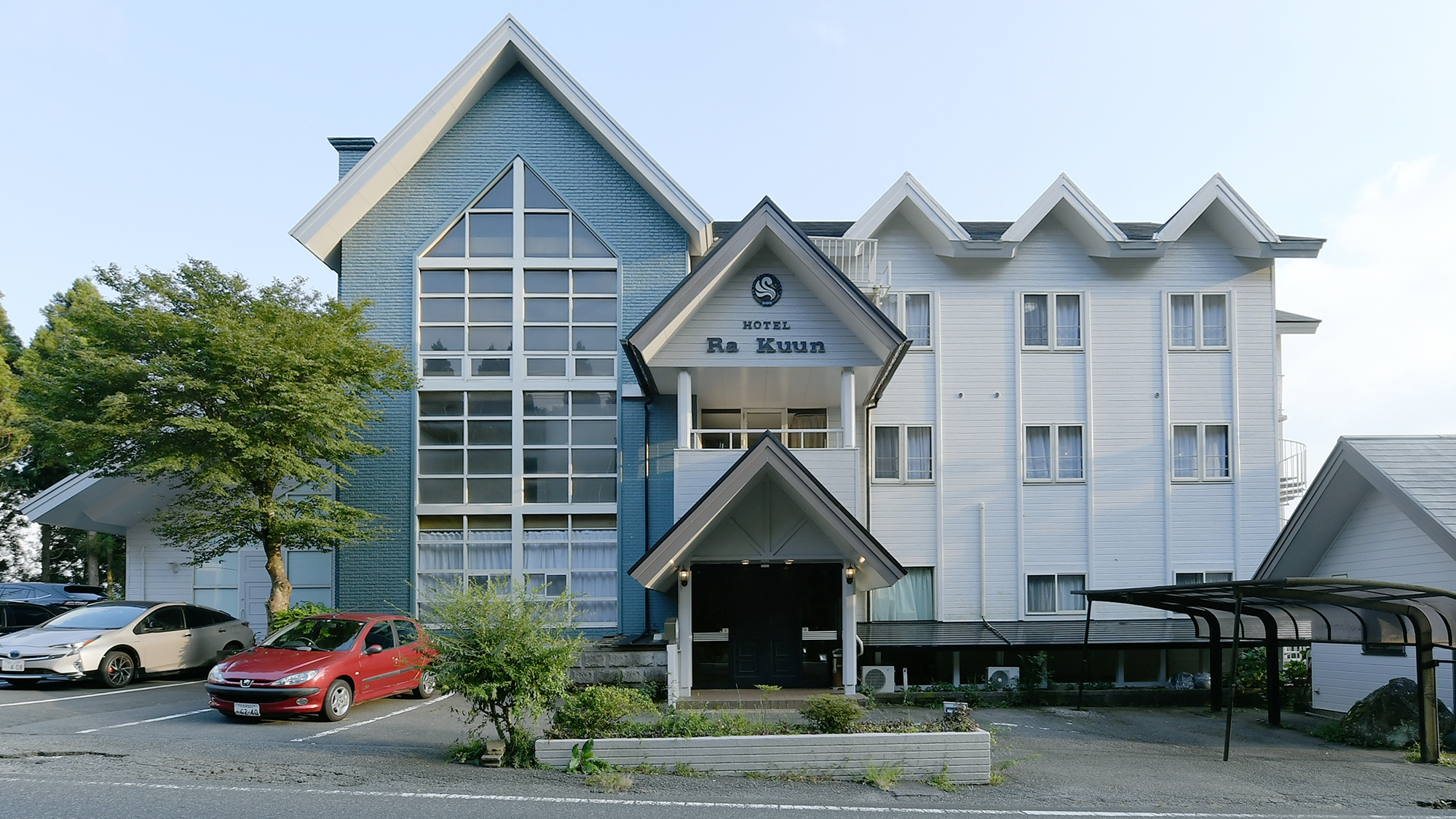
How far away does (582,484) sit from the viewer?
827 inches

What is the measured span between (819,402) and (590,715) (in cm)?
1048

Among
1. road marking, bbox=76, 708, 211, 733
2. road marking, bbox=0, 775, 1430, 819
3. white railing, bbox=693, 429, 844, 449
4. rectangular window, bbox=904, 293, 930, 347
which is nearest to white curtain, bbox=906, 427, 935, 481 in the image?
white railing, bbox=693, 429, 844, 449

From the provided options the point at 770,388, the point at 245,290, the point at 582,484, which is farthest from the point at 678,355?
the point at 245,290

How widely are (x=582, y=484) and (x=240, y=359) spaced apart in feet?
22.5

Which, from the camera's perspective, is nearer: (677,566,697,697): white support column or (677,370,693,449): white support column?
(677,566,697,697): white support column

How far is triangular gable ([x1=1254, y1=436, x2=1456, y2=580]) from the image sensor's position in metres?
14.0

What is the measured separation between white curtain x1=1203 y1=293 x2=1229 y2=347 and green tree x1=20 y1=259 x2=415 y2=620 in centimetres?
1671

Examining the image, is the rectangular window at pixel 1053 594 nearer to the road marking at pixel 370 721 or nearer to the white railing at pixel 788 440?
the white railing at pixel 788 440

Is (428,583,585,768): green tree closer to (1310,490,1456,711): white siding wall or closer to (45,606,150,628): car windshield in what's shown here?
(45,606,150,628): car windshield

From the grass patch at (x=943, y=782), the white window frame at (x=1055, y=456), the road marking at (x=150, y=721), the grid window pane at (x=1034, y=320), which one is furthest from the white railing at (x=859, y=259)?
the road marking at (x=150, y=721)

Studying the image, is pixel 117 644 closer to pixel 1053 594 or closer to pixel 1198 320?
pixel 1053 594

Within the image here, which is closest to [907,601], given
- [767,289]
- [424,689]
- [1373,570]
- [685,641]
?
[685,641]

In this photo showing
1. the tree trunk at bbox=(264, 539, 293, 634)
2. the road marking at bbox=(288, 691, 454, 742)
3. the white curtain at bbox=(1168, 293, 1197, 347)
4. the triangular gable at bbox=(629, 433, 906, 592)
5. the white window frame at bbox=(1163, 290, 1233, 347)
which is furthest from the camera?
the white curtain at bbox=(1168, 293, 1197, 347)

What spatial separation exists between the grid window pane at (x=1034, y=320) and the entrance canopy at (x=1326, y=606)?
7.00 m
